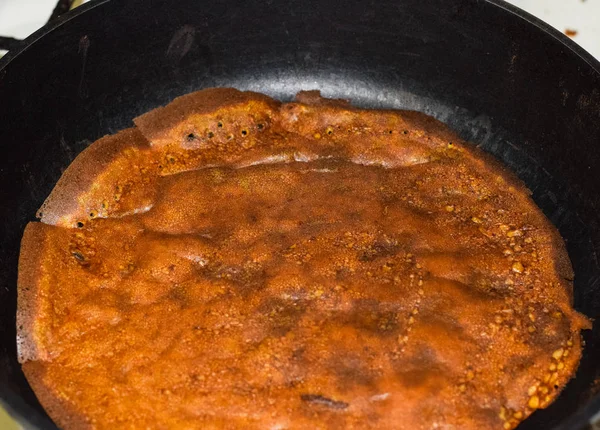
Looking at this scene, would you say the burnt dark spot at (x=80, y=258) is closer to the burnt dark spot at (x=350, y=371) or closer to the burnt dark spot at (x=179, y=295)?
the burnt dark spot at (x=179, y=295)

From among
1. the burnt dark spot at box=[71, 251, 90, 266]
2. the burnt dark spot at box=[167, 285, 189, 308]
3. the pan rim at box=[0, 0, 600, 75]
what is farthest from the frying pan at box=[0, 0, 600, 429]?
the burnt dark spot at box=[167, 285, 189, 308]

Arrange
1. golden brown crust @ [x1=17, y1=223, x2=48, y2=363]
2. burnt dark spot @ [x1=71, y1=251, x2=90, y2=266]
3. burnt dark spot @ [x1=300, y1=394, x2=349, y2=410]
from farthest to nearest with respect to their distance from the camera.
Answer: burnt dark spot @ [x1=71, y1=251, x2=90, y2=266] < golden brown crust @ [x1=17, y1=223, x2=48, y2=363] < burnt dark spot @ [x1=300, y1=394, x2=349, y2=410]

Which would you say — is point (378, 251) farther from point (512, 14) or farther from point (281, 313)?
point (512, 14)

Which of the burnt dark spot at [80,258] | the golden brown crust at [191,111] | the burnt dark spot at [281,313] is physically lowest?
the burnt dark spot at [281,313]

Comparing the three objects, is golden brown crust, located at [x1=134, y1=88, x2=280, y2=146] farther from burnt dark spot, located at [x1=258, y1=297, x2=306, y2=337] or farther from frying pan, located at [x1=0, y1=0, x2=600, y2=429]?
burnt dark spot, located at [x1=258, y1=297, x2=306, y2=337]

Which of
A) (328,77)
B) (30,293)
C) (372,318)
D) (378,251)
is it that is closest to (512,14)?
(328,77)

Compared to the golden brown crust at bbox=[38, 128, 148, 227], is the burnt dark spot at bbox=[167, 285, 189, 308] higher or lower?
lower

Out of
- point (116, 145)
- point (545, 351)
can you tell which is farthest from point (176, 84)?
point (545, 351)

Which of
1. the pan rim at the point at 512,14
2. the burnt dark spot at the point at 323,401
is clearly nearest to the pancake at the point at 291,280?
the burnt dark spot at the point at 323,401
